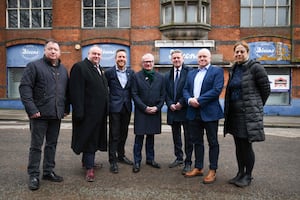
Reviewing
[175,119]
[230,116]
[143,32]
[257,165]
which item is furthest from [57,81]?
[143,32]

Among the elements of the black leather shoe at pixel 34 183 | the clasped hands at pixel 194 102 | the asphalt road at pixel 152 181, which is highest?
the clasped hands at pixel 194 102

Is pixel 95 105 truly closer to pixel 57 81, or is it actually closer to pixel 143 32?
pixel 57 81

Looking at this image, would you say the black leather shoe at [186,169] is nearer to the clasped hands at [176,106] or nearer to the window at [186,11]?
the clasped hands at [176,106]

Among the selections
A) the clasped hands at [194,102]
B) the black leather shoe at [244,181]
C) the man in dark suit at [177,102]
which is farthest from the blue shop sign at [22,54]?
the black leather shoe at [244,181]

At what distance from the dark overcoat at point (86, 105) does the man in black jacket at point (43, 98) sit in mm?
195

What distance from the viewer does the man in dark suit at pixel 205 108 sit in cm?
466

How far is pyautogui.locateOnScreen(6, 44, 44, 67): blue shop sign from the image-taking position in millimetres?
16562

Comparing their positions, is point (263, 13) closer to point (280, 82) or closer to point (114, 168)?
point (280, 82)

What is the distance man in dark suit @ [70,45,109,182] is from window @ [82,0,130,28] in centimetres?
1191

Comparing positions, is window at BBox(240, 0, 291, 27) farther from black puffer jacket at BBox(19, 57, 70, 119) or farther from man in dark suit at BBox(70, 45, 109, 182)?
black puffer jacket at BBox(19, 57, 70, 119)

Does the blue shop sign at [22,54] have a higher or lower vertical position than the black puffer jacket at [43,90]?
higher

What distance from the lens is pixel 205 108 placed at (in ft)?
15.4

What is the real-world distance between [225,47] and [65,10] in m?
8.68

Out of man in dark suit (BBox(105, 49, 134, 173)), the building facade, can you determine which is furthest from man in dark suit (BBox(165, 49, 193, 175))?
the building facade
